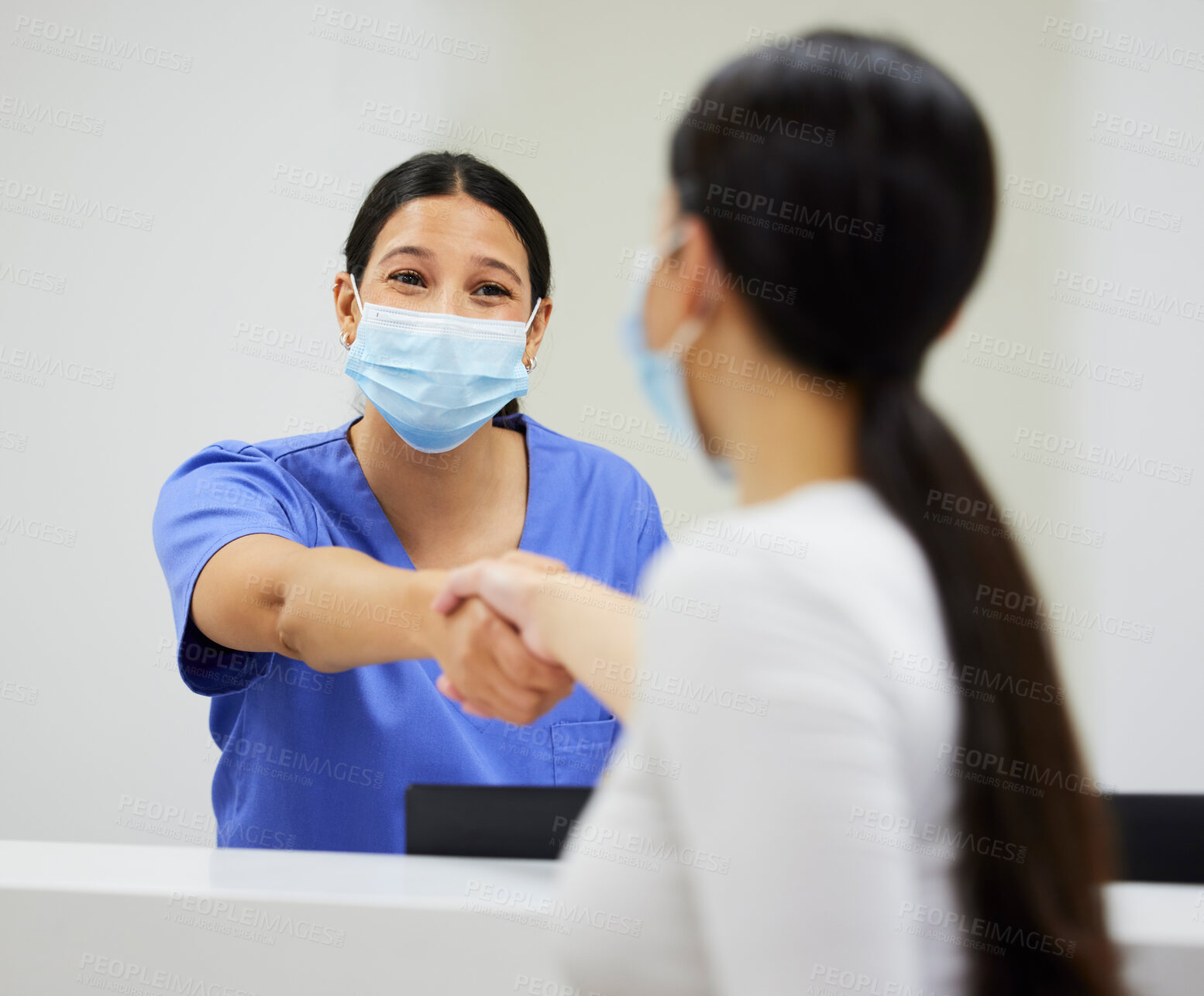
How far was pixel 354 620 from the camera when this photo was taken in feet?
3.13

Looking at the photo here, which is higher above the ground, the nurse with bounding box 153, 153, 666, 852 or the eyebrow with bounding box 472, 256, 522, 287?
the eyebrow with bounding box 472, 256, 522, 287

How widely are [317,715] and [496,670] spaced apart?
0.47 m

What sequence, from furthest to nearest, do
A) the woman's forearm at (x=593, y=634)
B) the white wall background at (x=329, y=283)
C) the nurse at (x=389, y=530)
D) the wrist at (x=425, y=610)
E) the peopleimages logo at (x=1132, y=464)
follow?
1. the peopleimages logo at (x=1132, y=464)
2. the white wall background at (x=329, y=283)
3. the nurse at (x=389, y=530)
4. the wrist at (x=425, y=610)
5. the woman's forearm at (x=593, y=634)

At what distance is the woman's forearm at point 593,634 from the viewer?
0.64 m

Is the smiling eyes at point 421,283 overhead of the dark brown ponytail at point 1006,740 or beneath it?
overhead

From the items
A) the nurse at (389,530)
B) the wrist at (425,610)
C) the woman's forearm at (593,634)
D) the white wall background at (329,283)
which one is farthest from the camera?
the white wall background at (329,283)

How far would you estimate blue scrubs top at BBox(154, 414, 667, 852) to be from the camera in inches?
43.8

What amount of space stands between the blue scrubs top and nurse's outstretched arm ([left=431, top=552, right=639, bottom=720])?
338 mm

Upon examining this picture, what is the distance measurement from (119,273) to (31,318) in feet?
0.66

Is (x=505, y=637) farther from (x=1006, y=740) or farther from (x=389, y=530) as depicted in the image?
(x=389, y=530)

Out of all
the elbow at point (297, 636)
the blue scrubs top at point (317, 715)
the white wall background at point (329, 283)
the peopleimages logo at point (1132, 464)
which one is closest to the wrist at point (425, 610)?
the elbow at point (297, 636)

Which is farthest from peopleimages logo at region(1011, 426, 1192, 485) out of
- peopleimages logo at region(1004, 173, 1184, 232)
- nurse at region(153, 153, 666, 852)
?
nurse at region(153, 153, 666, 852)

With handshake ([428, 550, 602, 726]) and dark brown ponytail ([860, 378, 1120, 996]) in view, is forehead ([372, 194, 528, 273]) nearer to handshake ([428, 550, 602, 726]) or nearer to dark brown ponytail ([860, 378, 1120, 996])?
handshake ([428, 550, 602, 726])

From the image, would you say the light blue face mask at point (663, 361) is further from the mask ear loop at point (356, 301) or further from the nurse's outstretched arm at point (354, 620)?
the mask ear loop at point (356, 301)
